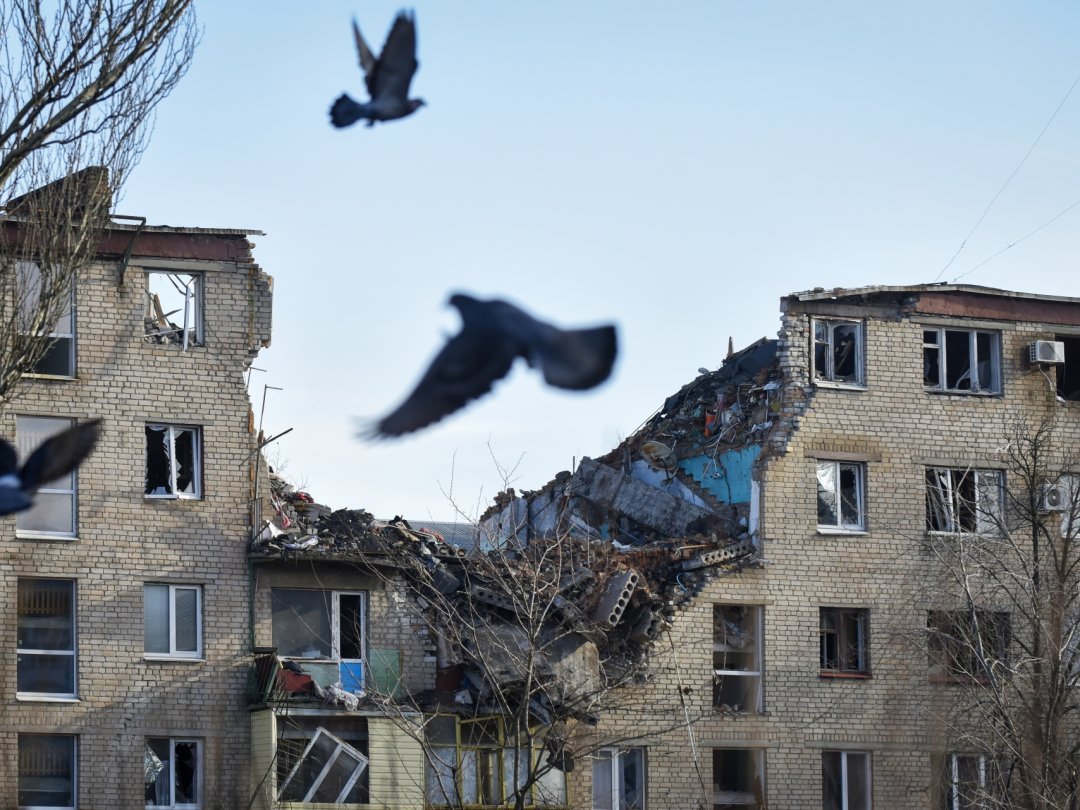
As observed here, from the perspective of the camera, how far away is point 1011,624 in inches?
1264

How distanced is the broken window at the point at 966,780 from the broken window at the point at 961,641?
1.33m

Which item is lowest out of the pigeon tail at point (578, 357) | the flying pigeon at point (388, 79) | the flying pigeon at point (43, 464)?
the flying pigeon at point (43, 464)

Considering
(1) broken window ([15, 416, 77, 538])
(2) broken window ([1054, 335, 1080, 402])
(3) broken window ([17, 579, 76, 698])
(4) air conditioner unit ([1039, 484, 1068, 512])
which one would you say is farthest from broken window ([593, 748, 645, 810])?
(2) broken window ([1054, 335, 1080, 402])

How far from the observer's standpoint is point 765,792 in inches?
1230

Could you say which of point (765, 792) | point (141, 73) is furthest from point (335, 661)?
point (141, 73)

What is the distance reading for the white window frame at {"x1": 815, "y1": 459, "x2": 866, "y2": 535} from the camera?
32562 millimetres

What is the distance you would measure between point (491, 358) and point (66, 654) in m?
21.2

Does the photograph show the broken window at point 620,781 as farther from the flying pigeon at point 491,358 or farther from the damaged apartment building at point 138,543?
the flying pigeon at point 491,358

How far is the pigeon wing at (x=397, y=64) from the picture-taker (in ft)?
32.1

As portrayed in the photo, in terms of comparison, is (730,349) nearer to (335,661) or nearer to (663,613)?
(663,613)

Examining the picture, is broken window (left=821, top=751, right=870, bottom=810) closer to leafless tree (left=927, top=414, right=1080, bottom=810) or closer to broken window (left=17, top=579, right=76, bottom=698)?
leafless tree (left=927, top=414, right=1080, bottom=810)

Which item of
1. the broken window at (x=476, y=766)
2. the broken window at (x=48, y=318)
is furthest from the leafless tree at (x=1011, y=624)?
the broken window at (x=48, y=318)

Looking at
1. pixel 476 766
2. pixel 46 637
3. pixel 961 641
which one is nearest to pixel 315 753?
pixel 476 766

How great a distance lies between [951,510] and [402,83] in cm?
2475
